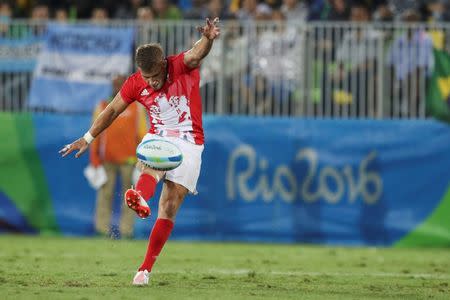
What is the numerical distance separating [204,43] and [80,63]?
8.28 meters

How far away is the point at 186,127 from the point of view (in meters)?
11.1

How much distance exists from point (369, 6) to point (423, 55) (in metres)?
2.92

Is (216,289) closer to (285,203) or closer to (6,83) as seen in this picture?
(285,203)

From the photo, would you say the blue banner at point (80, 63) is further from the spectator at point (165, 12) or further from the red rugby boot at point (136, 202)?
the red rugby boot at point (136, 202)

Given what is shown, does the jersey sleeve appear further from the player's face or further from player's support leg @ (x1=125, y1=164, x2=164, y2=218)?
player's support leg @ (x1=125, y1=164, x2=164, y2=218)

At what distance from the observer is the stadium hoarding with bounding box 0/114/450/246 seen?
700 inches

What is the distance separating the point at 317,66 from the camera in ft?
58.9

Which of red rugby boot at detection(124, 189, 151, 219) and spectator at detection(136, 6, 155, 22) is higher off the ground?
spectator at detection(136, 6, 155, 22)

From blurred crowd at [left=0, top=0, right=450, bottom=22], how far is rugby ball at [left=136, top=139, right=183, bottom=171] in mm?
8378

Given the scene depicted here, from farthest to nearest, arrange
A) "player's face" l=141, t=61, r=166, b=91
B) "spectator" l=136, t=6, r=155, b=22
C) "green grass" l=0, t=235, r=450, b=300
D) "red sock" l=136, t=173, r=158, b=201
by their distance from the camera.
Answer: "spectator" l=136, t=6, r=155, b=22
"player's face" l=141, t=61, r=166, b=91
"red sock" l=136, t=173, r=158, b=201
"green grass" l=0, t=235, r=450, b=300

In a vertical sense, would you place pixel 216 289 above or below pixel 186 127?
below

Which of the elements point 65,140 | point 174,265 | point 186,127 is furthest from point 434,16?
point 186,127

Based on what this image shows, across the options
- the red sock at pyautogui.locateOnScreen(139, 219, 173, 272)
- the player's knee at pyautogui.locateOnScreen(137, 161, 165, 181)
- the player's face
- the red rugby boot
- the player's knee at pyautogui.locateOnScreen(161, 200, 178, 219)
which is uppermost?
the player's face

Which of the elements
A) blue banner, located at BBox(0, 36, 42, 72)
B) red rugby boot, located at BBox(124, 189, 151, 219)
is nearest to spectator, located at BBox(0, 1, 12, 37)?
blue banner, located at BBox(0, 36, 42, 72)
